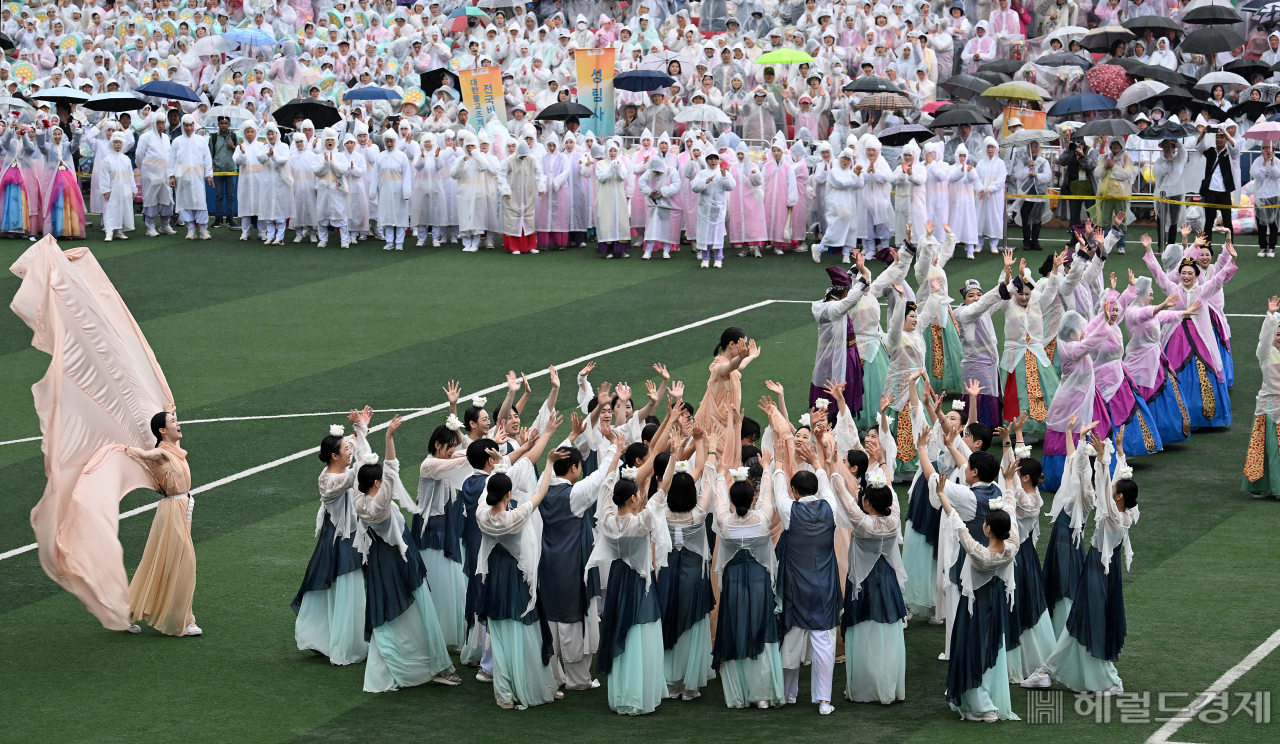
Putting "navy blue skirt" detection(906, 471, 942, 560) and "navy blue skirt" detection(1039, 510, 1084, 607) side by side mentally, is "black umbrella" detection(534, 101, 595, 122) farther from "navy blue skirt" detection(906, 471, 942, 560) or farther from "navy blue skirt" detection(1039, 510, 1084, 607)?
"navy blue skirt" detection(1039, 510, 1084, 607)

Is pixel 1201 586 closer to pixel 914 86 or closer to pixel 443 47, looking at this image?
pixel 914 86

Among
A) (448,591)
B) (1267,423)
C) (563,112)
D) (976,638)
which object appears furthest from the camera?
(563,112)

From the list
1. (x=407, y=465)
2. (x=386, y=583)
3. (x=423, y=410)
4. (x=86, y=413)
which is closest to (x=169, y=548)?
(x=86, y=413)

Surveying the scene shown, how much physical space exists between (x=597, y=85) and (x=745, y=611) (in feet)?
70.2

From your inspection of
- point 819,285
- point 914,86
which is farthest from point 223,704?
point 914,86

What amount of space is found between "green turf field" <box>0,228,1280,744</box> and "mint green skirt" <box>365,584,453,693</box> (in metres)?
0.12

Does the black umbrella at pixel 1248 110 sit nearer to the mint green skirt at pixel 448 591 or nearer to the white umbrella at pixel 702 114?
the white umbrella at pixel 702 114

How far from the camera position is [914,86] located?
1180 inches

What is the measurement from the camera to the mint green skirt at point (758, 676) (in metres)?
9.80

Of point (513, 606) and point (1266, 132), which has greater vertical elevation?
point (1266, 132)

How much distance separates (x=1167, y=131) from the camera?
2694 centimetres

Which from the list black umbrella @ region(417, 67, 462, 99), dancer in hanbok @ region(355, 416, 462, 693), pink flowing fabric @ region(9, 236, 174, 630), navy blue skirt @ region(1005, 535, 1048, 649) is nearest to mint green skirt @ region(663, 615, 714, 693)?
dancer in hanbok @ region(355, 416, 462, 693)

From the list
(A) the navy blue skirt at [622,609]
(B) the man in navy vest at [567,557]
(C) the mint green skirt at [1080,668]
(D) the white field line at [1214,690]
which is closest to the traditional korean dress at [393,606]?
(B) the man in navy vest at [567,557]

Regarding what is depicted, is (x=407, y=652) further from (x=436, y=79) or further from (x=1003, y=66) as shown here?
(x=436, y=79)
